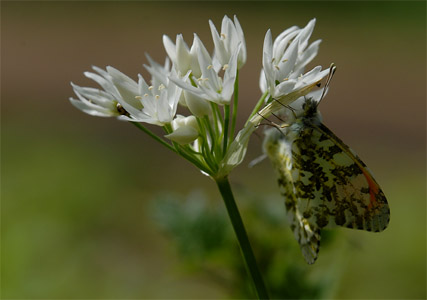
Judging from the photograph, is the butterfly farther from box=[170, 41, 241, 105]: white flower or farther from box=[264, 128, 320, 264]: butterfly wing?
box=[170, 41, 241, 105]: white flower

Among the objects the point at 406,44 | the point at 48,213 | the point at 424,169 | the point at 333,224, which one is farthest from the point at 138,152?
the point at 406,44

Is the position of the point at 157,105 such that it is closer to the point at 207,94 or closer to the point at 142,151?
the point at 207,94

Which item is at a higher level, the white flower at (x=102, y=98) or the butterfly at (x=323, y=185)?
the white flower at (x=102, y=98)

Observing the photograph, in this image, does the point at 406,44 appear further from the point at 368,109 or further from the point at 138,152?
the point at 138,152

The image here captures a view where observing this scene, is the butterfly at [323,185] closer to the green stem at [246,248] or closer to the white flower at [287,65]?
the white flower at [287,65]

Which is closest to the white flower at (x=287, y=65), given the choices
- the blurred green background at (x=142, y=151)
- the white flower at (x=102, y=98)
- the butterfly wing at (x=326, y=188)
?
the butterfly wing at (x=326, y=188)

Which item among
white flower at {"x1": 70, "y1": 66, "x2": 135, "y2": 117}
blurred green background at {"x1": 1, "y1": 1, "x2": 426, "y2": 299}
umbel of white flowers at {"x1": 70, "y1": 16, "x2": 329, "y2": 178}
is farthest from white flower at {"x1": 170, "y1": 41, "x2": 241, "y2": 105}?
blurred green background at {"x1": 1, "y1": 1, "x2": 426, "y2": 299}

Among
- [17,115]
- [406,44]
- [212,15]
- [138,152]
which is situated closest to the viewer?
[138,152]

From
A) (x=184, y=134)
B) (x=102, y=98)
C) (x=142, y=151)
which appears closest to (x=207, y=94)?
(x=184, y=134)
